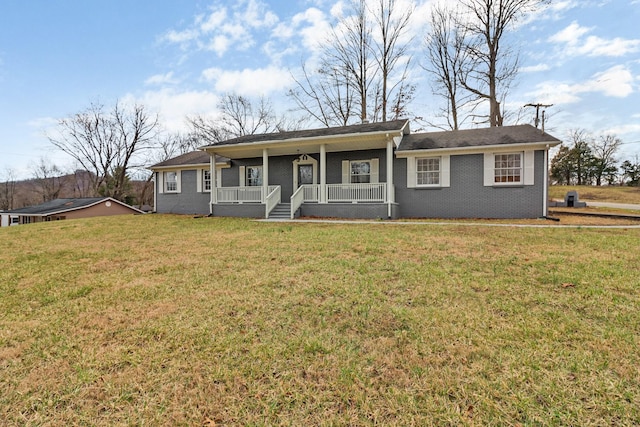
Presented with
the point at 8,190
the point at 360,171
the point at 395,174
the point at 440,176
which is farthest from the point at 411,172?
the point at 8,190

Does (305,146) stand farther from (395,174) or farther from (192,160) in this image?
(192,160)

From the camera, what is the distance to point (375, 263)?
15.5ft

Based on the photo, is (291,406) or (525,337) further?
(525,337)

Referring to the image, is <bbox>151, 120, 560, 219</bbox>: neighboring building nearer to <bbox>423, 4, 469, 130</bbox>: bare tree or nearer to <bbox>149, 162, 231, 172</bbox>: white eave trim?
<bbox>149, 162, 231, 172</bbox>: white eave trim

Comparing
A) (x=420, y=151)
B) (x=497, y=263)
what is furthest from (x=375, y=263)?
(x=420, y=151)

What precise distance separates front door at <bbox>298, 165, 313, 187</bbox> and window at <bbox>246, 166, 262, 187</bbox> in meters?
2.29

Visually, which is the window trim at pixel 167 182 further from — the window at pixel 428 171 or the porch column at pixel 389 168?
the window at pixel 428 171

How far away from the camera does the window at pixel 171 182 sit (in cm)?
1755

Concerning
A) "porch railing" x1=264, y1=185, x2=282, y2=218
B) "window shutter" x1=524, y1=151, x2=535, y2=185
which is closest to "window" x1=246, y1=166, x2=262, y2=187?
"porch railing" x1=264, y1=185, x2=282, y2=218

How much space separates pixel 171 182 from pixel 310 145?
32.6 ft

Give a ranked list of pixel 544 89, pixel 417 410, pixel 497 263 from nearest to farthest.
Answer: pixel 417 410
pixel 497 263
pixel 544 89

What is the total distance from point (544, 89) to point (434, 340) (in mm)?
21784

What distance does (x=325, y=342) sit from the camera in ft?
Answer: 7.84

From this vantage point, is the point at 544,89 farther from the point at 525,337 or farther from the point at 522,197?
the point at 525,337
